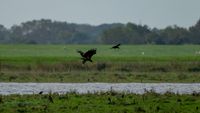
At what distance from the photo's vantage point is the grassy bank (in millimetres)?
20734

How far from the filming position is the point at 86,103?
72.7ft

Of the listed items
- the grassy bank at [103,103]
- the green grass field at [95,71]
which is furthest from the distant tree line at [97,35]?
the grassy bank at [103,103]

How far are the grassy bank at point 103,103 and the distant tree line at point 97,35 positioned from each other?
99.2 m

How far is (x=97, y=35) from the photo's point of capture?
16812 cm

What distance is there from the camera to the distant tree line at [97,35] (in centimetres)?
13050

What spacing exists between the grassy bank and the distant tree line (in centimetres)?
9921

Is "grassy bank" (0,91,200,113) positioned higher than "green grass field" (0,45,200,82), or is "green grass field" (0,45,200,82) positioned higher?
"green grass field" (0,45,200,82)

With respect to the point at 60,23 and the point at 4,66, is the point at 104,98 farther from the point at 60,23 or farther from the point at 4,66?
the point at 60,23

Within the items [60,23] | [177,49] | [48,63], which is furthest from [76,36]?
[48,63]

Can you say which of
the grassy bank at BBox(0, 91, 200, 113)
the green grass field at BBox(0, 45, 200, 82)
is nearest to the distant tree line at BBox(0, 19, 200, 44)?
the green grass field at BBox(0, 45, 200, 82)

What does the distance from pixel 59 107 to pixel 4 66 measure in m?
27.9

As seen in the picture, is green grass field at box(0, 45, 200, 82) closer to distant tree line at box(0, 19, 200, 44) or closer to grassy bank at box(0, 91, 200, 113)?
grassy bank at box(0, 91, 200, 113)

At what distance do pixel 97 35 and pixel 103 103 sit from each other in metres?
146

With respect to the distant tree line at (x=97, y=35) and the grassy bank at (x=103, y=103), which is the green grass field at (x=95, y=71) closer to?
the grassy bank at (x=103, y=103)
